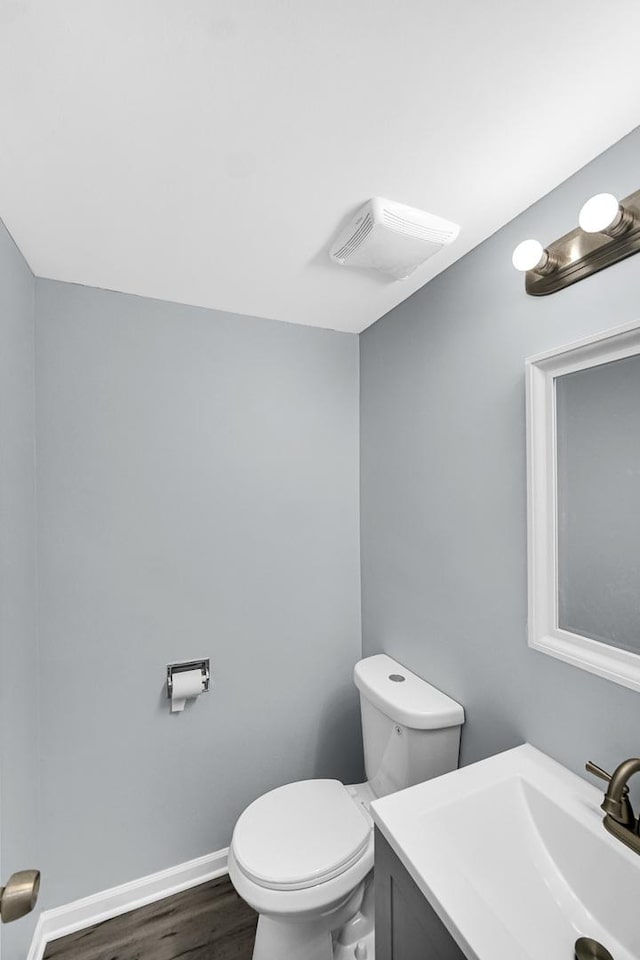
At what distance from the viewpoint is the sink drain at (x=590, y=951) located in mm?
748

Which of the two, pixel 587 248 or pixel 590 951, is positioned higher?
pixel 587 248

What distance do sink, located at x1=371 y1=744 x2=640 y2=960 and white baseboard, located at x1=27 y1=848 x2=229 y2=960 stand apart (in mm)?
1190

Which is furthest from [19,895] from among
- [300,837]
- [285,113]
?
[285,113]

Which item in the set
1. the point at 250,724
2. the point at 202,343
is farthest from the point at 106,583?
the point at 202,343

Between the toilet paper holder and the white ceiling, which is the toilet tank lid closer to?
the toilet paper holder

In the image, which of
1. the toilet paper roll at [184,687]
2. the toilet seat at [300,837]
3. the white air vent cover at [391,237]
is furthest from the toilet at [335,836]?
the white air vent cover at [391,237]

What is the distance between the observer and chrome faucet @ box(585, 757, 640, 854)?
82 cm

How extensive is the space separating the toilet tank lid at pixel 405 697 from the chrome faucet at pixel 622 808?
54cm

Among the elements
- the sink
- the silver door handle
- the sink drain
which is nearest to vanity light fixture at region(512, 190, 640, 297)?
the sink

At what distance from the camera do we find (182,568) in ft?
5.53

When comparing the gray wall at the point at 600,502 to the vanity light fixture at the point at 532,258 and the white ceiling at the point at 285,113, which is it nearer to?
the vanity light fixture at the point at 532,258

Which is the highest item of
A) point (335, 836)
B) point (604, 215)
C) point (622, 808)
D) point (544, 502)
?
point (604, 215)

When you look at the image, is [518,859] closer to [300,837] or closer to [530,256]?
[300,837]

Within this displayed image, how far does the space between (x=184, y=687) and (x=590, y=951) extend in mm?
1306
